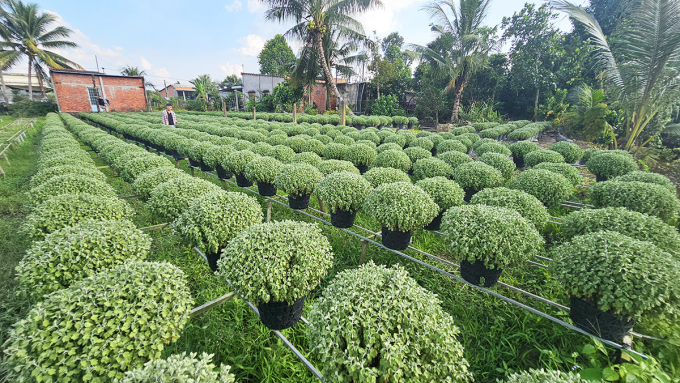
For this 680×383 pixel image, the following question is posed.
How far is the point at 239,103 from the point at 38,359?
41990 mm

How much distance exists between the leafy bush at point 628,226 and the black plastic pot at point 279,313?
3.69 m

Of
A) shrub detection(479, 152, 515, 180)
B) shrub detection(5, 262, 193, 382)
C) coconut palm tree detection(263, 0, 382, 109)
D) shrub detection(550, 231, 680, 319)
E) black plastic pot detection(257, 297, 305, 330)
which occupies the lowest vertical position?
black plastic pot detection(257, 297, 305, 330)

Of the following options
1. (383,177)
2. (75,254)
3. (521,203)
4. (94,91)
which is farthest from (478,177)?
(94,91)

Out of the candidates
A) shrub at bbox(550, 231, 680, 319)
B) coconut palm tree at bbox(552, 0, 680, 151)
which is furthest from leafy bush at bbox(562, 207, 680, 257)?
coconut palm tree at bbox(552, 0, 680, 151)

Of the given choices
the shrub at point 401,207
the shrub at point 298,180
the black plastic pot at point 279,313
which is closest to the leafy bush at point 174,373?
the black plastic pot at point 279,313

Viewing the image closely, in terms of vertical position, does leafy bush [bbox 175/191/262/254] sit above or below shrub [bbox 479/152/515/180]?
below

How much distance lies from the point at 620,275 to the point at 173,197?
549 centimetres

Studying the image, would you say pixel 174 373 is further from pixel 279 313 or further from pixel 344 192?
pixel 344 192

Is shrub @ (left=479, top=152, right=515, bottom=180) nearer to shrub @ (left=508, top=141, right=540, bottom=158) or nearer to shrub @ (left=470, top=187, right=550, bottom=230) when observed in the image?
shrub @ (left=470, top=187, right=550, bottom=230)

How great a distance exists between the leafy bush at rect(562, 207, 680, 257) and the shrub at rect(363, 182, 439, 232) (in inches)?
71.6

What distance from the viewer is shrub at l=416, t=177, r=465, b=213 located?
170 inches

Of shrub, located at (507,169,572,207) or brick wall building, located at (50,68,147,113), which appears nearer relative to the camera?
shrub, located at (507,169,572,207)

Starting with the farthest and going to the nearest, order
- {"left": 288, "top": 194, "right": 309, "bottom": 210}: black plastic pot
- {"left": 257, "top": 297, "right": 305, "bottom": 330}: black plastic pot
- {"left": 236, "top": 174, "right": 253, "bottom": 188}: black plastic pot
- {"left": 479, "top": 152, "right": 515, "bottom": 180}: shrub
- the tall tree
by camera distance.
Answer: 1. the tall tree
2. {"left": 236, "top": 174, "right": 253, "bottom": 188}: black plastic pot
3. {"left": 479, "top": 152, "right": 515, "bottom": 180}: shrub
4. {"left": 288, "top": 194, "right": 309, "bottom": 210}: black plastic pot
5. {"left": 257, "top": 297, "right": 305, "bottom": 330}: black plastic pot

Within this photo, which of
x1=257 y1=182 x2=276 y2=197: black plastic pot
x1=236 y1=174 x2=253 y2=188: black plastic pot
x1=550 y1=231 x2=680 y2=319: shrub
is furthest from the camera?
x1=236 y1=174 x2=253 y2=188: black plastic pot
